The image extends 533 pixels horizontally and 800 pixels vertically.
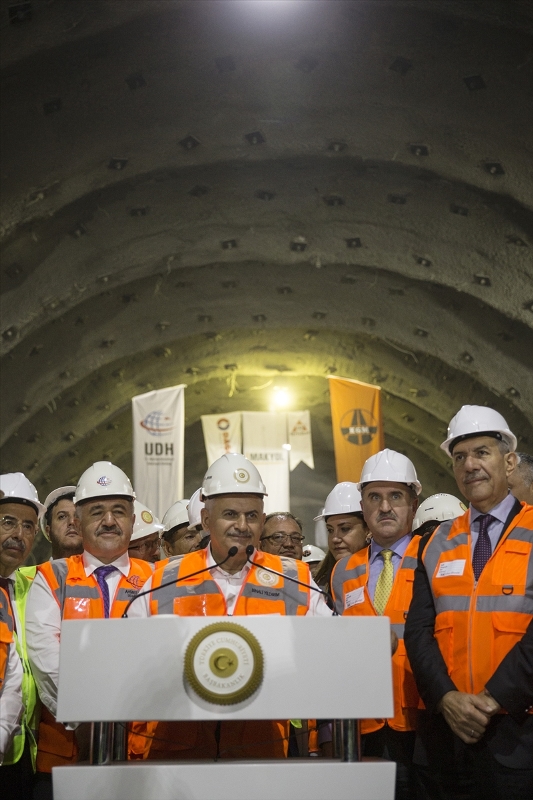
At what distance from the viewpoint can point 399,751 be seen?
476 centimetres

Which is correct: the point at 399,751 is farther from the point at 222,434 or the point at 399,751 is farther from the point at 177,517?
the point at 222,434

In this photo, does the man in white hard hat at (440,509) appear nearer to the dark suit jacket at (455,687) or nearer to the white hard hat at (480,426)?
the white hard hat at (480,426)

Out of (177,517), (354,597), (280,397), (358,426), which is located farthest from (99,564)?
(280,397)

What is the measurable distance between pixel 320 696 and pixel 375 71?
885 centimetres

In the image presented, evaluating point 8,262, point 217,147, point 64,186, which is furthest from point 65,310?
point 217,147

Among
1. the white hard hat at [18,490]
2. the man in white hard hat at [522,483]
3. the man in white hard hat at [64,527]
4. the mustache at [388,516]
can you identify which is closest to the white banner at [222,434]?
the man in white hard hat at [64,527]

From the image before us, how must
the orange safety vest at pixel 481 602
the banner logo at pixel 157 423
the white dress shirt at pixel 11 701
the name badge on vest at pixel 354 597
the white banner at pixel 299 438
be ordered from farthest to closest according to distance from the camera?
the white banner at pixel 299 438
the banner logo at pixel 157 423
the name badge on vest at pixel 354 597
the white dress shirt at pixel 11 701
the orange safety vest at pixel 481 602

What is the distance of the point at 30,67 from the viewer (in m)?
9.61

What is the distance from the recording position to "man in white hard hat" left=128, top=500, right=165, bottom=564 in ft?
24.1

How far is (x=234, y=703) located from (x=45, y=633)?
1860 millimetres

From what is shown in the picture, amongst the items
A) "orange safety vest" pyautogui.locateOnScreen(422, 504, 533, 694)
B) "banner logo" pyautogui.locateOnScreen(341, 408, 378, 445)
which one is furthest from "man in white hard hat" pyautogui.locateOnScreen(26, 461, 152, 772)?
"banner logo" pyautogui.locateOnScreen(341, 408, 378, 445)

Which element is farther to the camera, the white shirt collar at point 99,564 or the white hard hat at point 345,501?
the white hard hat at point 345,501

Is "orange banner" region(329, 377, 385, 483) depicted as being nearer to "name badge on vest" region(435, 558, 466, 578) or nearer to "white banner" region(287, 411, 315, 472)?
"white banner" region(287, 411, 315, 472)

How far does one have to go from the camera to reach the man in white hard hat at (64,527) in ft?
20.5
